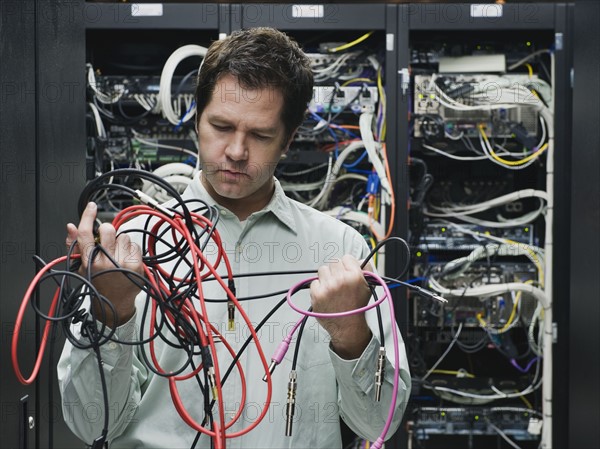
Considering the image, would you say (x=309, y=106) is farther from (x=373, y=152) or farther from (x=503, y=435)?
(x=503, y=435)

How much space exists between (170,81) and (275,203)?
1308 millimetres

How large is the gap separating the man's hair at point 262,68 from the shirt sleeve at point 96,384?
456 millimetres

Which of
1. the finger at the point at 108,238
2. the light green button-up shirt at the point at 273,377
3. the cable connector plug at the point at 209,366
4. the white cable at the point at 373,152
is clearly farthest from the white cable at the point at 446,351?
the finger at the point at 108,238

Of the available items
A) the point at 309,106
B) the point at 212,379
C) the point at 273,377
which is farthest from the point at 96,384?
the point at 309,106

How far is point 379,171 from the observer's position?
95.1 inches

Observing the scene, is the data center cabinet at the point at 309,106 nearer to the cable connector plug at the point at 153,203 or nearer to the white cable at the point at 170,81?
the white cable at the point at 170,81

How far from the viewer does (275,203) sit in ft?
4.11

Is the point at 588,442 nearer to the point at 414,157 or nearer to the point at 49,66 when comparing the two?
the point at 414,157

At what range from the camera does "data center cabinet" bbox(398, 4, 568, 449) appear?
248cm

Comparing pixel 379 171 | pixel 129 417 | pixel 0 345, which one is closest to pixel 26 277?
pixel 0 345

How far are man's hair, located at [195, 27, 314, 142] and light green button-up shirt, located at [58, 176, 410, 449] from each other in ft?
0.52

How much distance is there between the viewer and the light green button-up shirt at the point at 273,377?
3.35 feet

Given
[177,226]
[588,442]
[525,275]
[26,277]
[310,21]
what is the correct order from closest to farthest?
[177,226] → [26,277] → [588,442] → [310,21] → [525,275]

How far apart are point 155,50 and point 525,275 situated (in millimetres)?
1625
